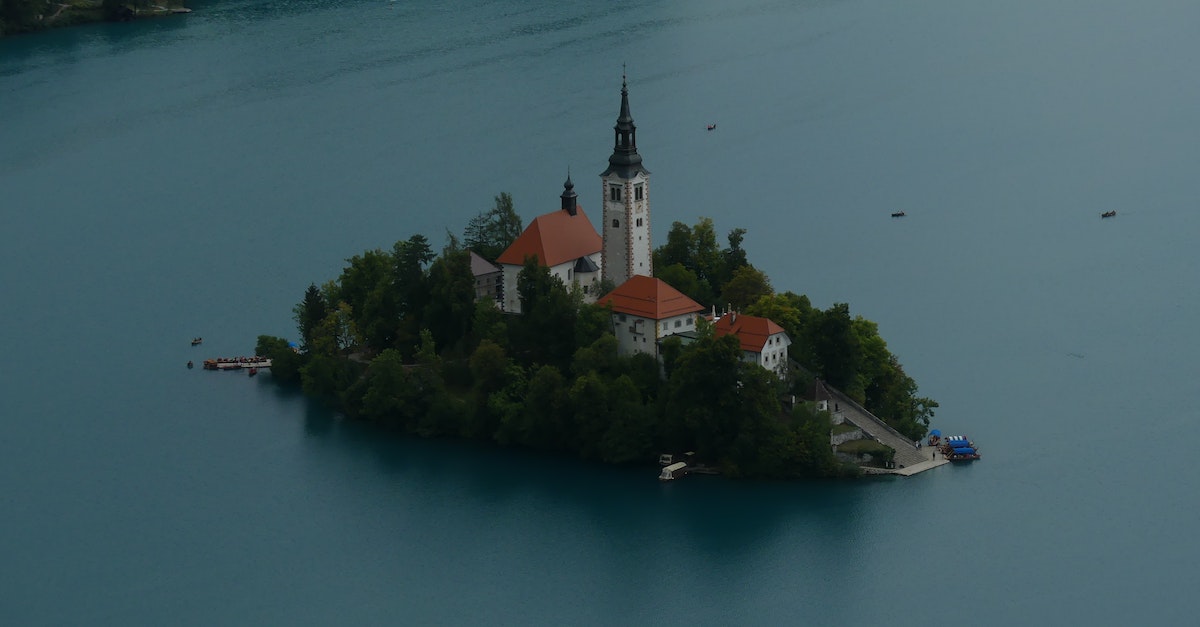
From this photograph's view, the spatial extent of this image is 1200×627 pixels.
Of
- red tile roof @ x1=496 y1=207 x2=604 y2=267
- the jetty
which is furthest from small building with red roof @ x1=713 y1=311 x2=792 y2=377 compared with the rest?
the jetty

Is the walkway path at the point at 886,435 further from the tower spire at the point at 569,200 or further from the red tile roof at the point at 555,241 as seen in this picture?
the tower spire at the point at 569,200

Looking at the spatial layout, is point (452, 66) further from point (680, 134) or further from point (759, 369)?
point (759, 369)

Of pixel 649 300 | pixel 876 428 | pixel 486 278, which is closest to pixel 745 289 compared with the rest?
pixel 649 300

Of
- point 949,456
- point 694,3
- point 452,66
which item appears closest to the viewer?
point 949,456

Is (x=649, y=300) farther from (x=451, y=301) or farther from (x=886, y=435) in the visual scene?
(x=886, y=435)

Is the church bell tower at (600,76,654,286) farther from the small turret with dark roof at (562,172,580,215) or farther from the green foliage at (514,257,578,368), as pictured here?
the green foliage at (514,257,578,368)

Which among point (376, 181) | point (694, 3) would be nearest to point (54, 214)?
point (376, 181)

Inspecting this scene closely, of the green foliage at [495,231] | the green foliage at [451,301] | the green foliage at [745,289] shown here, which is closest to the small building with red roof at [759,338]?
the green foliage at [745,289]
